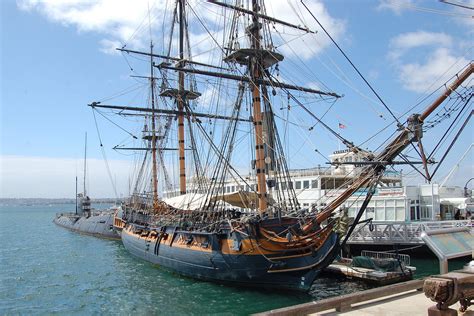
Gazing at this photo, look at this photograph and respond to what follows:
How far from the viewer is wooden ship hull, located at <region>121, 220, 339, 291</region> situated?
18.8 metres

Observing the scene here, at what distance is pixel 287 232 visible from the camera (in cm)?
1955

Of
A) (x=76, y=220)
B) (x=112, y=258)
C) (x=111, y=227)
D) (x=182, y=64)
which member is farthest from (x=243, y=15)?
(x=76, y=220)

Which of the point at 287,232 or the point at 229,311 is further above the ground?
the point at 287,232

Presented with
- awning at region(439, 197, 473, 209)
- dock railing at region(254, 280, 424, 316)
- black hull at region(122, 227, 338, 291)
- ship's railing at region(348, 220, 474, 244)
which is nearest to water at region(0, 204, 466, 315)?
black hull at region(122, 227, 338, 291)

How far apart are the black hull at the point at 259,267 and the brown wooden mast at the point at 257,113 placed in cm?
264

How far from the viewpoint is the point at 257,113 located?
22281mm

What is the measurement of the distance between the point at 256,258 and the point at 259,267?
42cm

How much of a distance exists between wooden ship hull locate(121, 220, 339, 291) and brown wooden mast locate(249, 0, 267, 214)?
2093 millimetres

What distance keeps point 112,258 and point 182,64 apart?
16.0 meters

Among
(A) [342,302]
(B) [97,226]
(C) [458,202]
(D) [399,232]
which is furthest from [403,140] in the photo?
(B) [97,226]

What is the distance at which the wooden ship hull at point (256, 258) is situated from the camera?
1880cm

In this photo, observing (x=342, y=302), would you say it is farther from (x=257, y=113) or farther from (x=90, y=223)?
(x=90, y=223)

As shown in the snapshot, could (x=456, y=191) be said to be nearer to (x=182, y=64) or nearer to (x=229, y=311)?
(x=182, y=64)

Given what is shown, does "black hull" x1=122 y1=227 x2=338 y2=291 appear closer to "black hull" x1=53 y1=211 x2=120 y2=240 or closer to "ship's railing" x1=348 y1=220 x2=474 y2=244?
"ship's railing" x1=348 y1=220 x2=474 y2=244
